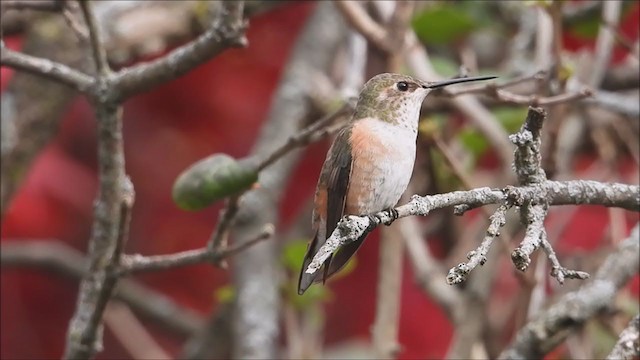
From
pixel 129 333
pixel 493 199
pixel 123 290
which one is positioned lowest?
pixel 493 199

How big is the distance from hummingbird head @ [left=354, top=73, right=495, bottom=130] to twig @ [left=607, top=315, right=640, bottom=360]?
441 millimetres

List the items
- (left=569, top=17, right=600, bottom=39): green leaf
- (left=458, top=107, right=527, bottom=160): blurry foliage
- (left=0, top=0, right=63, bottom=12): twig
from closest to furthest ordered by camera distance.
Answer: (left=0, top=0, right=63, bottom=12): twig → (left=458, top=107, right=527, bottom=160): blurry foliage → (left=569, top=17, right=600, bottom=39): green leaf

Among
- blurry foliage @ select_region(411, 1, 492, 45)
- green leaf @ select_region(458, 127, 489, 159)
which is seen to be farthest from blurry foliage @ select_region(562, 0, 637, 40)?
green leaf @ select_region(458, 127, 489, 159)

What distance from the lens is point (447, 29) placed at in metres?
2.66

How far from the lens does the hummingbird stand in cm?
147

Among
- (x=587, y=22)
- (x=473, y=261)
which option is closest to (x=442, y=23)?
(x=587, y=22)

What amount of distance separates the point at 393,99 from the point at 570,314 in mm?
459

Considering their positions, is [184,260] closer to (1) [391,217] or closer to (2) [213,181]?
(2) [213,181]

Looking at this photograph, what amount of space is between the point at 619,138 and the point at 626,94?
128 millimetres

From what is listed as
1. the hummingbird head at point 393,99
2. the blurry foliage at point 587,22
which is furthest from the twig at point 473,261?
the blurry foliage at point 587,22

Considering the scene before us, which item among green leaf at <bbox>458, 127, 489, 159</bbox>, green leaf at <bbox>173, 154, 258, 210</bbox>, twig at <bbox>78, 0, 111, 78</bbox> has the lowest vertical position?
green leaf at <bbox>173, 154, 258, 210</bbox>

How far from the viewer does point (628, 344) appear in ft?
4.56

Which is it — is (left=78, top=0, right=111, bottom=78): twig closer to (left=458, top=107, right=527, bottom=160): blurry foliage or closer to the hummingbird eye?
the hummingbird eye

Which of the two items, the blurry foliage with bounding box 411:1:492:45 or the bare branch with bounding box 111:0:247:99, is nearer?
the bare branch with bounding box 111:0:247:99
